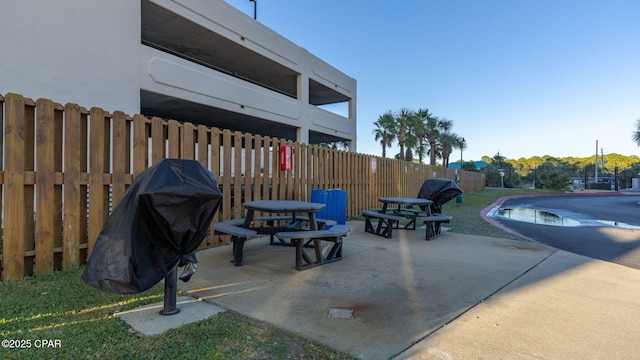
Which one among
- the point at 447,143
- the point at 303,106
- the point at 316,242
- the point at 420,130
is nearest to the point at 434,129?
the point at 420,130

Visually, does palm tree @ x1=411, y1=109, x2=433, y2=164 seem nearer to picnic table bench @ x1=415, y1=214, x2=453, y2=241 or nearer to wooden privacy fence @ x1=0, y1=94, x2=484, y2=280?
picnic table bench @ x1=415, y1=214, x2=453, y2=241

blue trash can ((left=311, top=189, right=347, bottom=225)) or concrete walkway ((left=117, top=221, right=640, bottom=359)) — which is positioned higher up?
blue trash can ((left=311, top=189, right=347, bottom=225))

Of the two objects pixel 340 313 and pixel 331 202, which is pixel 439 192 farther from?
pixel 340 313

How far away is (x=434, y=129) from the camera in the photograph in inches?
1499

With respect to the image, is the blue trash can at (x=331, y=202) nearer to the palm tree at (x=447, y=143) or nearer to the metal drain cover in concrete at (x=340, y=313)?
the metal drain cover in concrete at (x=340, y=313)

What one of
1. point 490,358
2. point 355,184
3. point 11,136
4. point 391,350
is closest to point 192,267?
point 391,350

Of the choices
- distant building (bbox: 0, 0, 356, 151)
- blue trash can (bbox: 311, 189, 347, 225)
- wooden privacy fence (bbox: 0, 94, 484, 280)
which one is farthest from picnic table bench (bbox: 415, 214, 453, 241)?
distant building (bbox: 0, 0, 356, 151)

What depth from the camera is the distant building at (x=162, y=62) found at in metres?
7.80

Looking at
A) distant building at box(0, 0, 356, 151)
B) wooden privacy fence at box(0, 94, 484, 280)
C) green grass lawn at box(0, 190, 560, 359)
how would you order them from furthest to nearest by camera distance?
distant building at box(0, 0, 356, 151) < wooden privacy fence at box(0, 94, 484, 280) < green grass lawn at box(0, 190, 560, 359)

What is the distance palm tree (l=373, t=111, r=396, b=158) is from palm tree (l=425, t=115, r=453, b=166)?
4.84m

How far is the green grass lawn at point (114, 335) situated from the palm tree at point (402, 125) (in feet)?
107

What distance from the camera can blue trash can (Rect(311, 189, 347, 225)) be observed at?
26.8ft

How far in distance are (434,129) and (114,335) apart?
129 ft

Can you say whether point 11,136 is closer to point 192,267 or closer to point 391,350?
point 192,267
